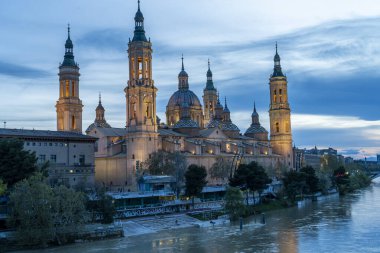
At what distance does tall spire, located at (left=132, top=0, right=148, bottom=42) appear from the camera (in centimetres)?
10219

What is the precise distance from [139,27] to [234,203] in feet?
158

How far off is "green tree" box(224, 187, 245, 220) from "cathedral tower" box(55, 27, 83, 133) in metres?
51.2

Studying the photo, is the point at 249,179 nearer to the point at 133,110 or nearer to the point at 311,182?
the point at 311,182

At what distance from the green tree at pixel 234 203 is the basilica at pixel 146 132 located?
83.2ft

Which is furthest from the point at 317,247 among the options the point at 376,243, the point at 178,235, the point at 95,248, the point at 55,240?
the point at 55,240

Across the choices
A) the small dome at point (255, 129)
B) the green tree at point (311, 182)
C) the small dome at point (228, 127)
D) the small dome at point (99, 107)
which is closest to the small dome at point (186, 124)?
the small dome at point (228, 127)

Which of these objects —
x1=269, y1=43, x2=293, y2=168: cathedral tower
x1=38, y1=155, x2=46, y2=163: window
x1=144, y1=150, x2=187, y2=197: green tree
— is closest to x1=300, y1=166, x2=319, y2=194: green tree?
x1=144, y1=150, x2=187, y2=197: green tree

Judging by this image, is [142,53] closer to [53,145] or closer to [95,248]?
[53,145]

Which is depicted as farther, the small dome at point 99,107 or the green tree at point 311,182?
the small dome at point 99,107

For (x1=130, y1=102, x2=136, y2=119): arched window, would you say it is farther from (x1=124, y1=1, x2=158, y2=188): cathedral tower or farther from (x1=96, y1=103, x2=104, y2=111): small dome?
(x1=96, y1=103, x2=104, y2=111): small dome

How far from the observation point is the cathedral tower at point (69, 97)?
110500mm

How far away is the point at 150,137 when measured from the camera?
9888 cm

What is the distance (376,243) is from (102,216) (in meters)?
32.3

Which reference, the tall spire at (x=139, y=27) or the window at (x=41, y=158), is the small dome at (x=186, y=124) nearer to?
the tall spire at (x=139, y=27)
